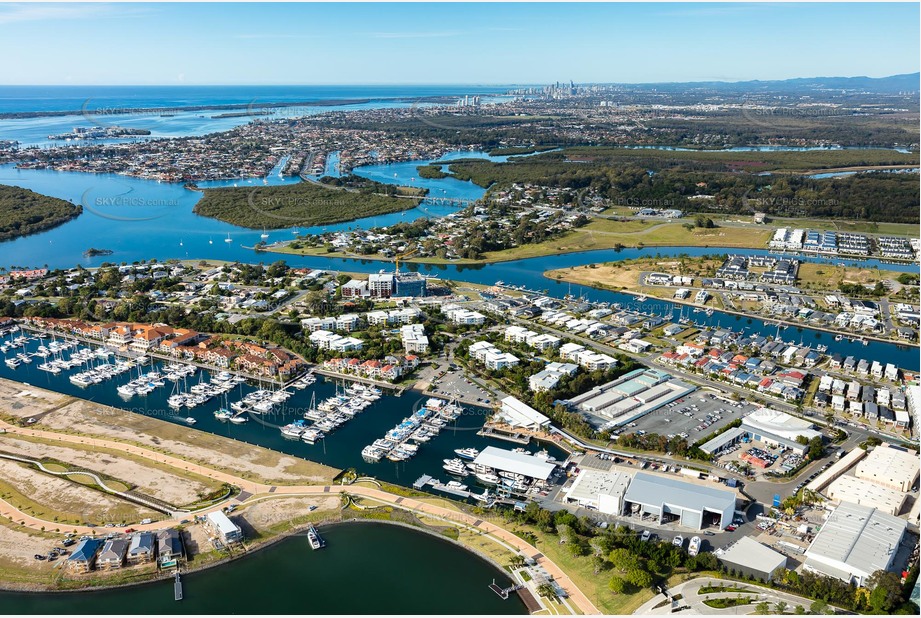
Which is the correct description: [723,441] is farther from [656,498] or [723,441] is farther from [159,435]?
[159,435]

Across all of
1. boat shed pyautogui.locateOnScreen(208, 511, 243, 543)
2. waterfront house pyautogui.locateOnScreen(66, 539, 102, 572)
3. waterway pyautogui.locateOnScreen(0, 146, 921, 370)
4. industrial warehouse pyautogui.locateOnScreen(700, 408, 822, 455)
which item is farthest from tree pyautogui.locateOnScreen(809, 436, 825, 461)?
waterfront house pyautogui.locateOnScreen(66, 539, 102, 572)

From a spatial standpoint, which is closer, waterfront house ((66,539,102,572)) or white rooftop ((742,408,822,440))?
A: waterfront house ((66,539,102,572))

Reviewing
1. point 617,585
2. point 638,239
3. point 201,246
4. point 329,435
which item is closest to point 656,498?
point 617,585

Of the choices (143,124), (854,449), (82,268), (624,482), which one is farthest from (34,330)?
(143,124)

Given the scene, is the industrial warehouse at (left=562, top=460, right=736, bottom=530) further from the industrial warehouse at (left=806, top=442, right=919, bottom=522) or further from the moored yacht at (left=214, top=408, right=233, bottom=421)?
the moored yacht at (left=214, top=408, right=233, bottom=421)

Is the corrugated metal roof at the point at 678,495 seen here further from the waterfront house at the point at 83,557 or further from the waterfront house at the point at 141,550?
the waterfront house at the point at 83,557

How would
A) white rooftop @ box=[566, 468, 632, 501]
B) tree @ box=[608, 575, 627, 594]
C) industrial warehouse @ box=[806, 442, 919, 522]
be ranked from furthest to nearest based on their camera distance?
white rooftop @ box=[566, 468, 632, 501] → industrial warehouse @ box=[806, 442, 919, 522] → tree @ box=[608, 575, 627, 594]

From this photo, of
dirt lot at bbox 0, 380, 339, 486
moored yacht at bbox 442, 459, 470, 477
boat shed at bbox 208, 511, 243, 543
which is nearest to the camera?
boat shed at bbox 208, 511, 243, 543
